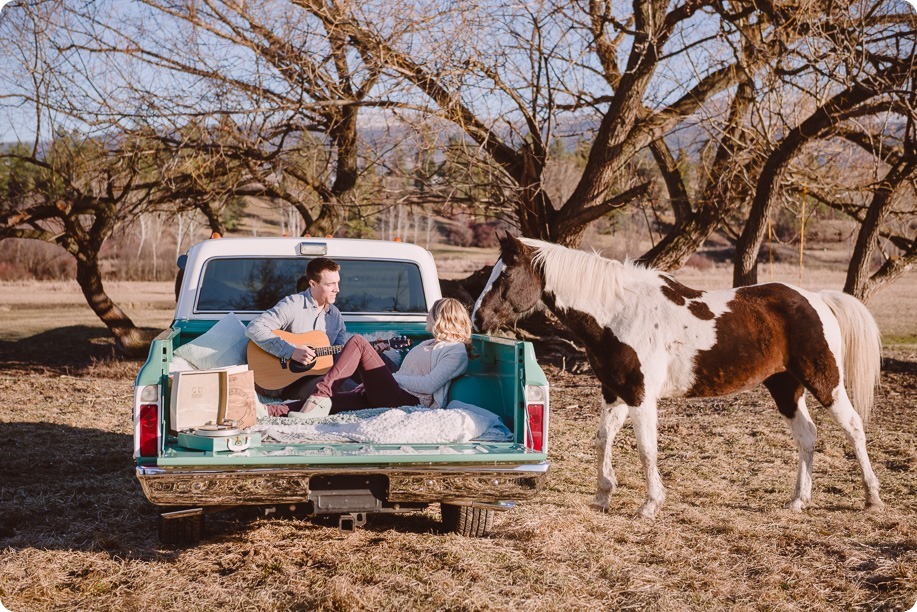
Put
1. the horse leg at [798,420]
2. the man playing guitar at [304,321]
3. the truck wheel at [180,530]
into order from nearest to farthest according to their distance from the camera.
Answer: the truck wheel at [180,530] < the man playing guitar at [304,321] < the horse leg at [798,420]

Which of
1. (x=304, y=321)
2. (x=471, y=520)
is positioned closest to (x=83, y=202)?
(x=304, y=321)

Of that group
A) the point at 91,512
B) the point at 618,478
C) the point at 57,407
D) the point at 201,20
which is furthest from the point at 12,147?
the point at 618,478

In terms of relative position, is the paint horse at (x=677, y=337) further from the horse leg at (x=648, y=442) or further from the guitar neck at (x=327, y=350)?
the guitar neck at (x=327, y=350)

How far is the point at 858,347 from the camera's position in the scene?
5820 millimetres

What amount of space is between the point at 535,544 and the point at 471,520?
385 millimetres

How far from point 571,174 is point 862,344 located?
11143 mm

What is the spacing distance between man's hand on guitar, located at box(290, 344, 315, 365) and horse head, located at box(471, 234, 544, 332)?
109 centimetres

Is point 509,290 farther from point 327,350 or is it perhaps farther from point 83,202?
point 83,202

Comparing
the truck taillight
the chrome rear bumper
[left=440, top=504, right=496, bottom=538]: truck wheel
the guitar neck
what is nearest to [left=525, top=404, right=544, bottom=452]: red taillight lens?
the truck taillight

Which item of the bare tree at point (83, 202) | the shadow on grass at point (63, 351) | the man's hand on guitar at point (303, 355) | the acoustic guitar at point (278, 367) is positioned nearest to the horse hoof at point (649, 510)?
the acoustic guitar at point (278, 367)

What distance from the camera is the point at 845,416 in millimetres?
5773

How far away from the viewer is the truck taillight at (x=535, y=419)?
161 inches

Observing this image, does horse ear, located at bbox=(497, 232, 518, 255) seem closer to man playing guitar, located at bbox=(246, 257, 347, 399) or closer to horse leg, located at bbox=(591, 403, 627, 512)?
man playing guitar, located at bbox=(246, 257, 347, 399)

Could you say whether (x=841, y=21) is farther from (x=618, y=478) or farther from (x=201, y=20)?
(x=201, y=20)
